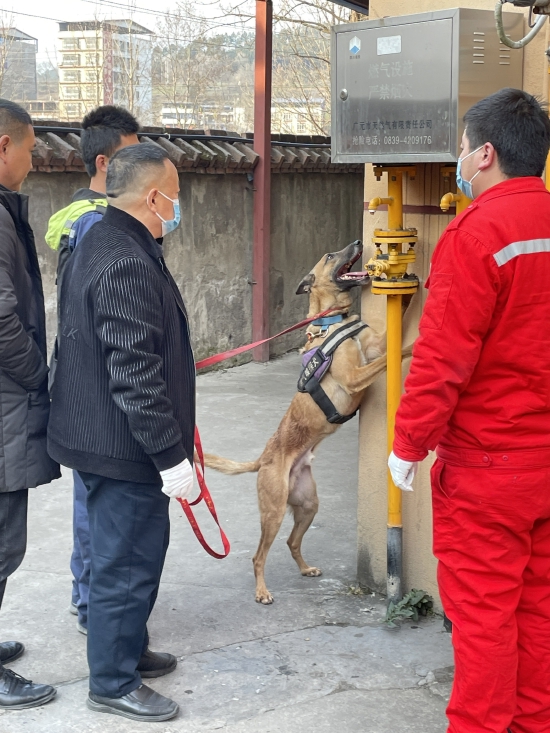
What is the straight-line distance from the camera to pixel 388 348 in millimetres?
3746

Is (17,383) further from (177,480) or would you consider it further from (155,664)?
(155,664)

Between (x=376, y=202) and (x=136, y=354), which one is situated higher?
(x=376, y=202)

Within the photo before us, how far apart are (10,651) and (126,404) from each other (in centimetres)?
138

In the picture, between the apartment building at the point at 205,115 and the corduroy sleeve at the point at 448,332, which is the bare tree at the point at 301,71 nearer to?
the apartment building at the point at 205,115

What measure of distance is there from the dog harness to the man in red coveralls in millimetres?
1495

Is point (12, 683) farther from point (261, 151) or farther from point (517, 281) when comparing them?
point (261, 151)

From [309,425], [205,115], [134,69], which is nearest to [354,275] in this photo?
[309,425]

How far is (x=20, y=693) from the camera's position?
3.26m

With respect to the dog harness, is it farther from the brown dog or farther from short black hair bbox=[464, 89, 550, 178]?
short black hair bbox=[464, 89, 550, 178]

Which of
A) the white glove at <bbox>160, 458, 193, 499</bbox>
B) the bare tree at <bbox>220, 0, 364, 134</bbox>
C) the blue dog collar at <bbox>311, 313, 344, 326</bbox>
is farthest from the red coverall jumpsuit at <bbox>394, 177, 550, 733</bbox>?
the bare tree at <bbox>220, 0, 364, 134</bbox>

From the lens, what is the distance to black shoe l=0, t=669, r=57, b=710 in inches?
127

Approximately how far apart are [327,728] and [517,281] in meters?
1.67

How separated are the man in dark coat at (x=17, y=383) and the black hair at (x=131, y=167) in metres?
0.44

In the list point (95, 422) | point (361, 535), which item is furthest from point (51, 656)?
point (361, 535)
